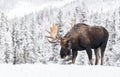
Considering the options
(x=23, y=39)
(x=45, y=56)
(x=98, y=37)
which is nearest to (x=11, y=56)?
(x=45, y=56)

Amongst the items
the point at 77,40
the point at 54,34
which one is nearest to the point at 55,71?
the point at 77,40

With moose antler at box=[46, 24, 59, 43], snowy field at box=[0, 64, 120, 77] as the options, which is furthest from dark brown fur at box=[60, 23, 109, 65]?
snowy field at box=[0, 64, 120, 77]

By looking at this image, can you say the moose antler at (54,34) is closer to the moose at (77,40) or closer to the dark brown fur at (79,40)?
→ the moose at (77,40)

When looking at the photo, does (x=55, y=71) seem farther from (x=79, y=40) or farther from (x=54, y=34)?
(x=54, y=34)

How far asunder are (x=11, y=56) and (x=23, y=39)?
37.3 ft

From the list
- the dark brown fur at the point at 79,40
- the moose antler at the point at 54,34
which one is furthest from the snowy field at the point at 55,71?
the moose antler at the point at 54,34

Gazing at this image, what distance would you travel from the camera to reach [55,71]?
36.0 feet

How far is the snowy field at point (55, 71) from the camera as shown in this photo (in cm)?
1050

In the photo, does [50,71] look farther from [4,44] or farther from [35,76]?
[4,44]

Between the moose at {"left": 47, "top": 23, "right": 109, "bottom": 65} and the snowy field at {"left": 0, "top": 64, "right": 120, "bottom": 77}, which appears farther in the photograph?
the moose at {"left": 47, "top": 23, "right": 109, "bottom": 65}

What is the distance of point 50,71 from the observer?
35.8ft

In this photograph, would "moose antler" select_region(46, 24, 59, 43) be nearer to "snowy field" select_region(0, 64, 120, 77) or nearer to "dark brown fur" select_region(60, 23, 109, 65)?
"dark brown fur" select_region(60, 23, 109, 65)

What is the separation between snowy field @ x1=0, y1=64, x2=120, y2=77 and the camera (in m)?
10.5

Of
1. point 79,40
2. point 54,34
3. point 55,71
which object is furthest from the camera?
point 54,34
